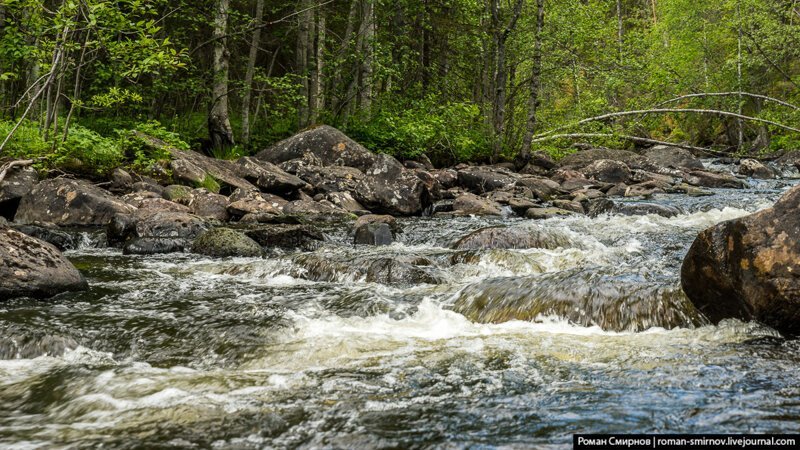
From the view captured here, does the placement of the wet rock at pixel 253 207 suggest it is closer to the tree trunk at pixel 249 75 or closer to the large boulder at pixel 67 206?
the large boulder at pixel 67 206

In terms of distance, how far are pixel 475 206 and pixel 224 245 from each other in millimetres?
6377

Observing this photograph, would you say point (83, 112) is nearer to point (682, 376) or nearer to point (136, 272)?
point (136, 272)

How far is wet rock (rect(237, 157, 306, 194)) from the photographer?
547 inches

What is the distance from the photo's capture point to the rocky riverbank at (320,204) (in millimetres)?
7035

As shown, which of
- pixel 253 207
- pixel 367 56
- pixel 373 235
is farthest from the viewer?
pixel 367 56

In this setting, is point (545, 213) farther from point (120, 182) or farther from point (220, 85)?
point (220, 85)

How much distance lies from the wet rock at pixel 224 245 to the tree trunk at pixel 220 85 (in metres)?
7.29

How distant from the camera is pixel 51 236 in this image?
31.4 ft

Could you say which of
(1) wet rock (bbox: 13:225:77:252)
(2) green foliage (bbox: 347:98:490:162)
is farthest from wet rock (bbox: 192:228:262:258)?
(2) green foliage (bbox: 347:98:490:162)

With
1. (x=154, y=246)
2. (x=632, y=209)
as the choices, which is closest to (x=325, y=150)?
(x=154, y=246)

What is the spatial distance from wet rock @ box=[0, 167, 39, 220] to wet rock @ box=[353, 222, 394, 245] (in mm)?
6375

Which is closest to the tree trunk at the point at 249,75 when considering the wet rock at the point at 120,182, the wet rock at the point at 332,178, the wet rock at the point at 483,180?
the wet rock at the point at 332,178

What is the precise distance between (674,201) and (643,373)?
11.7 m

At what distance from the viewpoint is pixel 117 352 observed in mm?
4961
